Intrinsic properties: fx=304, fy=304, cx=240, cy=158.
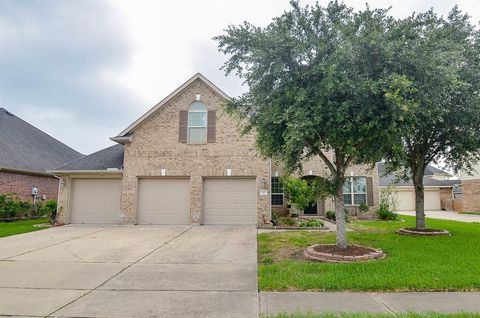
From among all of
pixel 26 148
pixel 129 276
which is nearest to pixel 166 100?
pixel 129 276

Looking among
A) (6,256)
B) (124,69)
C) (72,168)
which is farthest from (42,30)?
(6,256)

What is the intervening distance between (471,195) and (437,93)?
78.5ft

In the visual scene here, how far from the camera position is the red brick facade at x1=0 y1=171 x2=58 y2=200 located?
17062mm

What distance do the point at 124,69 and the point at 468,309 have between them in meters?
18.3

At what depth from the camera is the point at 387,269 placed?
6.32 meters

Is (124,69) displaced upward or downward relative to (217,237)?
upward

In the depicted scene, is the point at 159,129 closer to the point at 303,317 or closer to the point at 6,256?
the point at 6,256

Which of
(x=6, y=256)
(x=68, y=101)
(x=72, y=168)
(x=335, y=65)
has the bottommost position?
(x=6, y=256)

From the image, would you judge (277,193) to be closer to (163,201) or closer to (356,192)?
(356,192)

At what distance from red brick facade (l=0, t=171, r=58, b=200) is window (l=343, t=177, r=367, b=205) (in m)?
19.2

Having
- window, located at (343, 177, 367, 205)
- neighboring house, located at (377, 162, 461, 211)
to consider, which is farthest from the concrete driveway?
neighboring house, located at (377, 162, 461, 211)

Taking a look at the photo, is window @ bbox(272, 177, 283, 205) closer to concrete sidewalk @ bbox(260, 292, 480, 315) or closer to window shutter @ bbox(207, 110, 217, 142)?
window shutter @ bbox(207, 110, 217, 142)

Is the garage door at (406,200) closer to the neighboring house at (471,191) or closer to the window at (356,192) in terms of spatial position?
the neighboring house at (471,191)

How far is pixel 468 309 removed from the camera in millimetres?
4371
